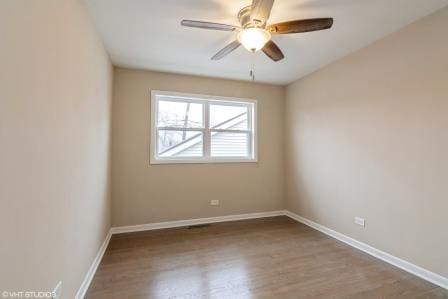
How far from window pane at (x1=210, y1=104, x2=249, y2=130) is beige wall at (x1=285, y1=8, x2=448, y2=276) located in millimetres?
1256

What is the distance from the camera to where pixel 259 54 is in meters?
3.09

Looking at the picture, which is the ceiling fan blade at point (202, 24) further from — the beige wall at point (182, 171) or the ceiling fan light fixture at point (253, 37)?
the beige wall at point (182, 171)

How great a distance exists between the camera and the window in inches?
149

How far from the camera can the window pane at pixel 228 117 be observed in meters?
4.13

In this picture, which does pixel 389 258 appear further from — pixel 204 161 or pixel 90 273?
pixel 90 273

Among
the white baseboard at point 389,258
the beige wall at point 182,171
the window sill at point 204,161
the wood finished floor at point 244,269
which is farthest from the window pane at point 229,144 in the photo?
the white baseboard at point 389,258

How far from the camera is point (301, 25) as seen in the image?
1939 millimetres

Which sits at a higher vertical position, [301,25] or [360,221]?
[301,25]

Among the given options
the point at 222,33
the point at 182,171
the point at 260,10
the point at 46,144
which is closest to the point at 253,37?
the point at 260,10

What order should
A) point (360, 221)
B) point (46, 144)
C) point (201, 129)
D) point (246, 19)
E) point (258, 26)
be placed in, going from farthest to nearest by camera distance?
1. point (201, 129)
2. point (360, 221)
3. point (246, 19)
4. point (258, 26)
5. point (46, 144)

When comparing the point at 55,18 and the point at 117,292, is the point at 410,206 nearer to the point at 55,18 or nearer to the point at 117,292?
the point at 117,292

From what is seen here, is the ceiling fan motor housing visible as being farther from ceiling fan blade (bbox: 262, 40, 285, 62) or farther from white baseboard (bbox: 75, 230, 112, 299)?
white baseboard (bbox: 75, 230, 112, 299)

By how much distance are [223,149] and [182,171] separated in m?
0.87

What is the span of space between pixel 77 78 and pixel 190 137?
229cm
